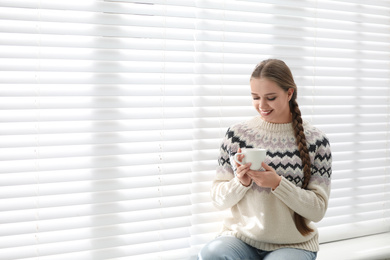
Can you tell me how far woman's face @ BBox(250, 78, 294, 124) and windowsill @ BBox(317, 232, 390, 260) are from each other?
72 cm

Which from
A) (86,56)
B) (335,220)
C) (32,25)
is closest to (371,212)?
(335,220)

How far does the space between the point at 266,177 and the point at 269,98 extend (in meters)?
0.29

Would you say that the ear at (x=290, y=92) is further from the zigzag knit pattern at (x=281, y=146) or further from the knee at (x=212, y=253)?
the knee at (x=212, y=253)

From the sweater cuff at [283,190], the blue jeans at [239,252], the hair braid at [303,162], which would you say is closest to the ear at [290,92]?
the hair braid at [303,162]

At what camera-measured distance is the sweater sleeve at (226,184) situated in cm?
158

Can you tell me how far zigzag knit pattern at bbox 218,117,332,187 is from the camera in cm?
158

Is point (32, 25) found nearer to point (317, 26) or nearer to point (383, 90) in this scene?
point (317, 26)

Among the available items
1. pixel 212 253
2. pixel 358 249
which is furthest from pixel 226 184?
pixel 358 249

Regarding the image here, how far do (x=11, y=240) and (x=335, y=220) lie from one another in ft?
4.71

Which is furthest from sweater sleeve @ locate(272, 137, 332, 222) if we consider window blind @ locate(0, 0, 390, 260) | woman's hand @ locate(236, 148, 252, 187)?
window blind @ locate(0, 0, 390, 260)

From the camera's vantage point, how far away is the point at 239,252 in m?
1.54

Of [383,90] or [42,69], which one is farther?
[383,90]

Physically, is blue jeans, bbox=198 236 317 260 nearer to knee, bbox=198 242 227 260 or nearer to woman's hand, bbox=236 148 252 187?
knee, bbox=198 242 227 260

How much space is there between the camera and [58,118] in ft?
4.97
